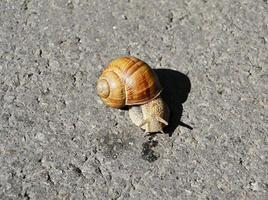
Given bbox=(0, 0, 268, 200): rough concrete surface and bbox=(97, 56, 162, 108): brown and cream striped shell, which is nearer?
bbox=(0, 0, 268, 200): rough concrete surface

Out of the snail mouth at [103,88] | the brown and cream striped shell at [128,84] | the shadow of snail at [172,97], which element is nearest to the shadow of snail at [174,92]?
the shadow of snail at [172,97]

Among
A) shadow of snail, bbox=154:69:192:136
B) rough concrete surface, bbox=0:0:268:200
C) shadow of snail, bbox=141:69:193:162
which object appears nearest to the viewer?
rough concrete surface, bbox=0:0:268:200

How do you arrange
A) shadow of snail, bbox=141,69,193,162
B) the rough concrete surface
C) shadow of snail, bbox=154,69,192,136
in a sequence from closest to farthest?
1. the rough concrete surface
2. shadow of snail, bbox=141,69,193,162
3. shadow of snail, bbox=154,69,192,136

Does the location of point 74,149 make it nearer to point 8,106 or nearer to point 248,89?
point 8,106

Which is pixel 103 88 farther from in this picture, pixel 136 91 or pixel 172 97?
pixel 172 97

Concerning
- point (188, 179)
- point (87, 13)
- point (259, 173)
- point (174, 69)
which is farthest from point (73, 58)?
point (259, 173)

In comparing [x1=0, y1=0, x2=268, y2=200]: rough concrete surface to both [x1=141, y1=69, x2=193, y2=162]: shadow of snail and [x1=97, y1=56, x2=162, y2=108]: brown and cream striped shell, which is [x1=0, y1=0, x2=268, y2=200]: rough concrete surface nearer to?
[x1=141, y1=69, x2=193, y2=162]: shadow of snail

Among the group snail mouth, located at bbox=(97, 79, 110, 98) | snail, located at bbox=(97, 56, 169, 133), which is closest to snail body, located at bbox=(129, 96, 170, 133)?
snail, located at bbox=(97, 56, 169, 133)

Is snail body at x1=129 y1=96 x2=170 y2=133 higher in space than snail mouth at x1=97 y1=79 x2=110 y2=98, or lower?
lower
